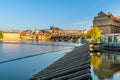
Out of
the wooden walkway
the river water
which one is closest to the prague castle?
the river water

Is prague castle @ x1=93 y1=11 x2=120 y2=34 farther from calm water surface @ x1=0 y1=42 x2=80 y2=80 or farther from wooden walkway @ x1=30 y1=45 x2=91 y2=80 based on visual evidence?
wooden walkway @ x1=30 y1=45 x2=91 y2=80

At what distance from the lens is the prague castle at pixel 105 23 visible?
336ft

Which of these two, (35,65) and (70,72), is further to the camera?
(35,65)

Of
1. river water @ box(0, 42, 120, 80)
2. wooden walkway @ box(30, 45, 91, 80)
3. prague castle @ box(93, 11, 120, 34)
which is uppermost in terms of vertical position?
prague castle @ box(93, 11, 120, 34)

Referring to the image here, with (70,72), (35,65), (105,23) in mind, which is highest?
(105,23)

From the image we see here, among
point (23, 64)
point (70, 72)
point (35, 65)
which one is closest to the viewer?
point (70, 72)

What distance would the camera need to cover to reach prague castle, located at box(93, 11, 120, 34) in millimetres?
102375

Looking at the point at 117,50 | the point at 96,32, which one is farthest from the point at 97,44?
the point at 96,32

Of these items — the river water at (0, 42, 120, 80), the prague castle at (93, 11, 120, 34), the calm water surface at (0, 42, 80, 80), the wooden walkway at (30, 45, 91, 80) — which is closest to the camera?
the wooden walkway at (30, 45, 91, 80)

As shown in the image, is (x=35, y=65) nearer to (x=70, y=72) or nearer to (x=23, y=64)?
(x=23, y=64)

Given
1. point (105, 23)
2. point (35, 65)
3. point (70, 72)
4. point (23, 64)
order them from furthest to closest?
point (105, 23) → point (23, 64) → point (35, 65) → point (70, 72)

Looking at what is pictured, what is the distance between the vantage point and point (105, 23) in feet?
340

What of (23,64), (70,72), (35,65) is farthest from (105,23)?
(70,72)

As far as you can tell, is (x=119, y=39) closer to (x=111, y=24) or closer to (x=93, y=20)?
(x=111, y=24)
